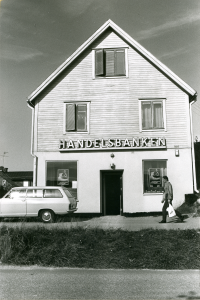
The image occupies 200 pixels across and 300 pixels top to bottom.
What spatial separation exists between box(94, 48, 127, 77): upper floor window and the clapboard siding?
0.80 feet

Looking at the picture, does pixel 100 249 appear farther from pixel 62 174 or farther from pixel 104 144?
pixel 104 144

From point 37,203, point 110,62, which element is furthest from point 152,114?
point 37,203

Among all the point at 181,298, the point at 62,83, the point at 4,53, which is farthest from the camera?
the point at 62,83

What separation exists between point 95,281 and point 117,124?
8.84 meters

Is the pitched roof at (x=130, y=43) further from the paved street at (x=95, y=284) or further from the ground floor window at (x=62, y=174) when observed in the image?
the paved street at (x=95, y=284)

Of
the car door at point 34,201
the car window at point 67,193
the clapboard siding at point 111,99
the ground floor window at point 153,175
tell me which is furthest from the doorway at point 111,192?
the car door at point 34,201

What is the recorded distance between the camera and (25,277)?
6297mm

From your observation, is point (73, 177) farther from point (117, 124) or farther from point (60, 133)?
point (117, 124)

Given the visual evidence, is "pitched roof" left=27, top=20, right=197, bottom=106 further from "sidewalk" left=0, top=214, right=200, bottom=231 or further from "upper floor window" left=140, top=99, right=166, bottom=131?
"sidewalk" left=0, top=214, right=200, bottom=231

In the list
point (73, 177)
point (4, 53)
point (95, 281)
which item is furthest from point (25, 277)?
point (73, 177)

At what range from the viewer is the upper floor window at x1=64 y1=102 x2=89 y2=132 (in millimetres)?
14055

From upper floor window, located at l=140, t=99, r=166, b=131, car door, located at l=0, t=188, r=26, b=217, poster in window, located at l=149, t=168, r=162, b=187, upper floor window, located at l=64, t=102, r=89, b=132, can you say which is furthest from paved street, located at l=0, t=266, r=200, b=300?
upper floor window, located at l=140, t=99, r=166, b=131

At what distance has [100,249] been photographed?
7.59 m

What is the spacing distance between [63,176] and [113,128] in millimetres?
2906
